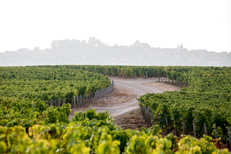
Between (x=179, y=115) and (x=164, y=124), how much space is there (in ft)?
4.54

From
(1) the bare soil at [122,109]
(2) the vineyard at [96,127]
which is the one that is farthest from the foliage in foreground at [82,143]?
(1) the bare soil at [122,109]

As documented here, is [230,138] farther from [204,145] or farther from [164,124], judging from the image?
[204,145]

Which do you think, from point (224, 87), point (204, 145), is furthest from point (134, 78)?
point (204, 145)

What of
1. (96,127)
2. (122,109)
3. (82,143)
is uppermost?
(82,143)

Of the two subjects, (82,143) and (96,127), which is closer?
(82,143)

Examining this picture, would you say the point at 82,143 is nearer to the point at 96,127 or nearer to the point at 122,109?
the point at 96,127

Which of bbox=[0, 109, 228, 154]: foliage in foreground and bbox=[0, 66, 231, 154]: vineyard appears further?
bbox=[0, 66, 231, 154]: vineyard

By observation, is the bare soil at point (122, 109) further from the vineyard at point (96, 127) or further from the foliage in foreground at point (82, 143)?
the foliage in foreground at point (82, 143)

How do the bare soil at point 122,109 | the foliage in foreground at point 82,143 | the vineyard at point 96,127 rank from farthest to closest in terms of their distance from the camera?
the bare soil at point 122,109
the vineyard at point 96,127
the foliage in foreground at point 82,143

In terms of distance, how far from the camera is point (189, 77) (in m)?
31.6

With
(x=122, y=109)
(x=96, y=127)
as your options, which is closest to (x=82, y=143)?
(x=96, y=127)

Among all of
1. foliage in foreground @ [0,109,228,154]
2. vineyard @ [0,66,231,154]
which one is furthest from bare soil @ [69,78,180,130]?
foliage in foreground @ [0,109,228,154]

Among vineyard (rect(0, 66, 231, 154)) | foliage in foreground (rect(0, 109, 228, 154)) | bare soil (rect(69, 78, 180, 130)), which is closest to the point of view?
foliage in foreground (rect(0, 109, 228, 154))

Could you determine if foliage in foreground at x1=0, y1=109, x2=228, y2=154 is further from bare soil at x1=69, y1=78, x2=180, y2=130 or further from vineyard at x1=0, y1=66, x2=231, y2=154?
bare soil at x1=69, y1=78, x2=180, y2=130
